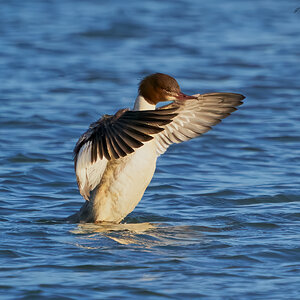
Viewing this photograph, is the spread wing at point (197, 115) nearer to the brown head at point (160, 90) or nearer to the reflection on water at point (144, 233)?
the brown head at point (160, 90)

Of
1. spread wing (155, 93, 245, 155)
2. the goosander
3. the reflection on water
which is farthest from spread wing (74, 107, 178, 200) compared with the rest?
spread wing (155, 93, 245, 155)

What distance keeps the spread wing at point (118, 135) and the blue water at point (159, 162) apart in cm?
74

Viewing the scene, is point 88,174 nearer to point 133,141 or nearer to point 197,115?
point 133,141

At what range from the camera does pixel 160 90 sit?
23.0 feet

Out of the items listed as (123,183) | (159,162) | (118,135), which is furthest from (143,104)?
(159,162)

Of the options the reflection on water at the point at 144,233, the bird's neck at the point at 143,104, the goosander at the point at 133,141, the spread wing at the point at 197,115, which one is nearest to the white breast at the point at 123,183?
the goosander at the point at 133,141

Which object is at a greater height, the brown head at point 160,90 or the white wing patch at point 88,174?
the brown head at point 160,90

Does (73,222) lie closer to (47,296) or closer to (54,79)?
(47,296)

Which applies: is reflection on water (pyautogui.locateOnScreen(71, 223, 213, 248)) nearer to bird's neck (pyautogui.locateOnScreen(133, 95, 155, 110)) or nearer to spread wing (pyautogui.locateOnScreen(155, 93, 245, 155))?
spread wing (pyautogui.locateOnScreen(155, 93, 245, 155))

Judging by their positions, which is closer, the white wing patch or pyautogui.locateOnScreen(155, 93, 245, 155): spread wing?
the white wing patch

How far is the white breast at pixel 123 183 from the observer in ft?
22.6

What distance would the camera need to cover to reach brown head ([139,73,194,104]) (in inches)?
276

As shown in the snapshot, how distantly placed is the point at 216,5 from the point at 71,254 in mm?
18479

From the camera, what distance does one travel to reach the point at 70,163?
977 centimetres
